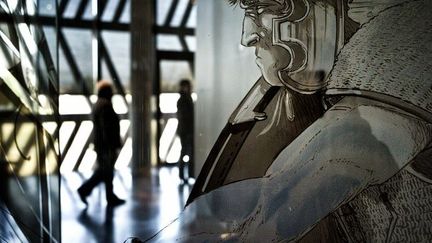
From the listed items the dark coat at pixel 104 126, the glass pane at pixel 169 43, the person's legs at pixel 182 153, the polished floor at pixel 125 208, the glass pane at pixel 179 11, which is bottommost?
the polished floor at pixel 125 208

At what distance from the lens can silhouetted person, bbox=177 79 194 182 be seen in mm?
1913

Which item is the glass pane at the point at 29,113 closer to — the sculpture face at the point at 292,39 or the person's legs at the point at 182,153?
the person's legs at the point at 182,153

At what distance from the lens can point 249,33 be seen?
1.98 metres

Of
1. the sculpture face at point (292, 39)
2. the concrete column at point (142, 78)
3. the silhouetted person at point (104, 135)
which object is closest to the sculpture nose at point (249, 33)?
the sculpture face at point (292, 39)

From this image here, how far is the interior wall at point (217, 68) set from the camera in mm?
1949

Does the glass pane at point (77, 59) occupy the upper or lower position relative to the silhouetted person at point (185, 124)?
upper

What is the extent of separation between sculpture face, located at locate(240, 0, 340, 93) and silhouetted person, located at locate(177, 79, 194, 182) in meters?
0.31

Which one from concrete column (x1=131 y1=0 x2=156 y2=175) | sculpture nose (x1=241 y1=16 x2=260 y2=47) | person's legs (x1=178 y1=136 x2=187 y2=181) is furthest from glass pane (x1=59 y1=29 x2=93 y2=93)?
sculpture nose (x1=241 y1=16 x2=260 y2=47)

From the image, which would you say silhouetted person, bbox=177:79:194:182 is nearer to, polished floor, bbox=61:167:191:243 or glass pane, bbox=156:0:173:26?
polished floor, bbox=61:167:191:243

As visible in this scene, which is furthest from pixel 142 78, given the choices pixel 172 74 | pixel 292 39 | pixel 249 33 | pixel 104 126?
pixel 292 39

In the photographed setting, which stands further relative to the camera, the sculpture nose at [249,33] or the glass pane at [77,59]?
the sculpture nose at [249,33]

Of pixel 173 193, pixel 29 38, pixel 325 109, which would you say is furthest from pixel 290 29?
pixel 29 38

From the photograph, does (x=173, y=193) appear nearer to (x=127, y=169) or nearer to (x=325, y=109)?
(x=127, y=169)

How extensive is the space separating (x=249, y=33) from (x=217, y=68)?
19 cm
